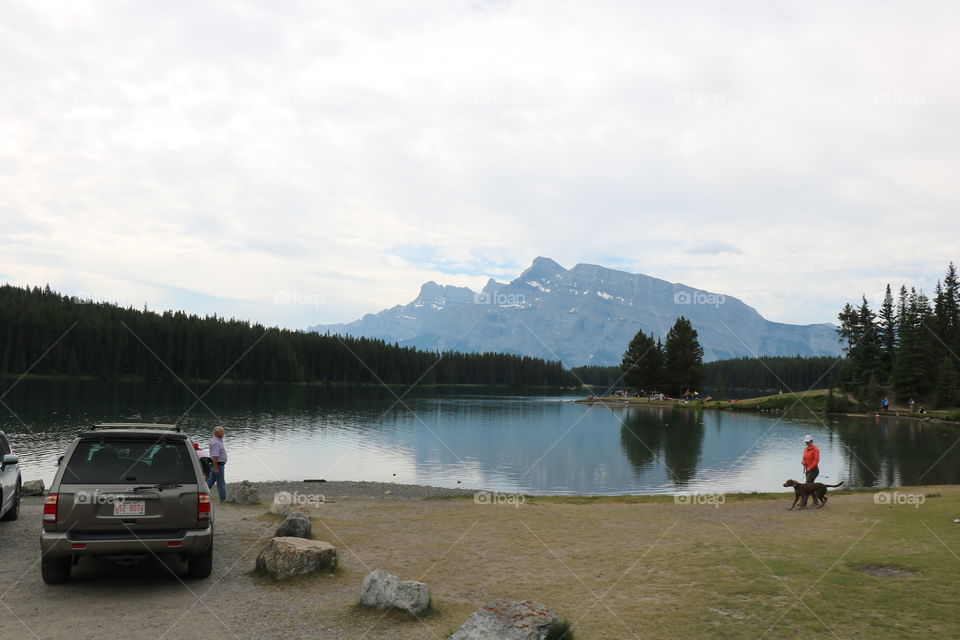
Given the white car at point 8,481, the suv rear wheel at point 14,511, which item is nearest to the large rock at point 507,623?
the white car at point 8,481

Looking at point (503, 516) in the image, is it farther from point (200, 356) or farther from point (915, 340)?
point (200, 356)

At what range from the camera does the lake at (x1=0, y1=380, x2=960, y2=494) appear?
4375 cm

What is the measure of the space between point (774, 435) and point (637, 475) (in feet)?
132

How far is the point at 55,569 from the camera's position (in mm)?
11414

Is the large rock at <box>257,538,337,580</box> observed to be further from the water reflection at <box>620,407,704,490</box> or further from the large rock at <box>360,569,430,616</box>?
the water reflection at <box>620,407,704,490</box>

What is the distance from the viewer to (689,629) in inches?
373

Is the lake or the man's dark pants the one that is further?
the lake

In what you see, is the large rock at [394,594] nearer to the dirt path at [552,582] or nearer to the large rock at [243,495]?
the dirt path at [552,582]

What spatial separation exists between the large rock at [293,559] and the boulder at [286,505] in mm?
7724

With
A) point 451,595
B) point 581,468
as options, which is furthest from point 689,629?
point 581,468

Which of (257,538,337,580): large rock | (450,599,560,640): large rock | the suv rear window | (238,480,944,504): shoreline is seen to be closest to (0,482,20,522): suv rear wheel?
the suv rear window

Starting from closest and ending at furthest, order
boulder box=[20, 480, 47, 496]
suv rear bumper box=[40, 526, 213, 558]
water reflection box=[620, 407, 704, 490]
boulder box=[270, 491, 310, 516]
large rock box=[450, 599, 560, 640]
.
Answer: large rock box=[450, 599, 560, 640], suv rear bumper box=[40, 526, 213, 558], boulder box=[270, 491, 310, 516], boulder box=[20, 480, 47, 496], water reflection box=[620, 407, 704, 490]

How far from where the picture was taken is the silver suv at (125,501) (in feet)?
35.2

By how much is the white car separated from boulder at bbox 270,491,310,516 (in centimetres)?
700
